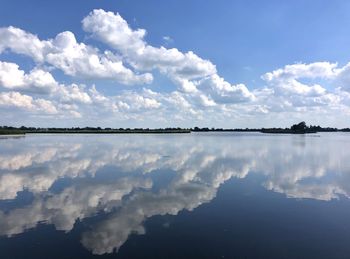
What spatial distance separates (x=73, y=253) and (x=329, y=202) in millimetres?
9926

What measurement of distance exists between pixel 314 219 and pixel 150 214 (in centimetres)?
507

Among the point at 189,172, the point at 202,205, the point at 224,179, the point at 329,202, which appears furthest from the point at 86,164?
the point at 329,202

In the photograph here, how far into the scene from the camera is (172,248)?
8.23 meters

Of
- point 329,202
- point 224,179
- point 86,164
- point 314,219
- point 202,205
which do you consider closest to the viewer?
point 314,219

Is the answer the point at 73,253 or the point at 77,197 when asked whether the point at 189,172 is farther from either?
the point at 73,253

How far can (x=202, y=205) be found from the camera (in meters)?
12.9

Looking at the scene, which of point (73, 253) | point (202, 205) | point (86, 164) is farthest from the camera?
point (86, 164)

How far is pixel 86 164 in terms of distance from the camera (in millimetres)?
26281

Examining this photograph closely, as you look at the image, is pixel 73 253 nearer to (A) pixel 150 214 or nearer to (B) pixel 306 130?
(A) pixel 150 214

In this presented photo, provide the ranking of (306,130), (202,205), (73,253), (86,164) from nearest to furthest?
(73,253), (202,205), (86,164), (306,130)

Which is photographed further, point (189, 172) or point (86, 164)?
point (86, 164)

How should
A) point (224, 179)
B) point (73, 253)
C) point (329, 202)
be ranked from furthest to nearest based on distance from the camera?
point (224, 179) → point (329, 202) → point (73, 253)

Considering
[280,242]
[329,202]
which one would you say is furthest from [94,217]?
[329,202]

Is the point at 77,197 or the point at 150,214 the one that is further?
the point at 77,197
